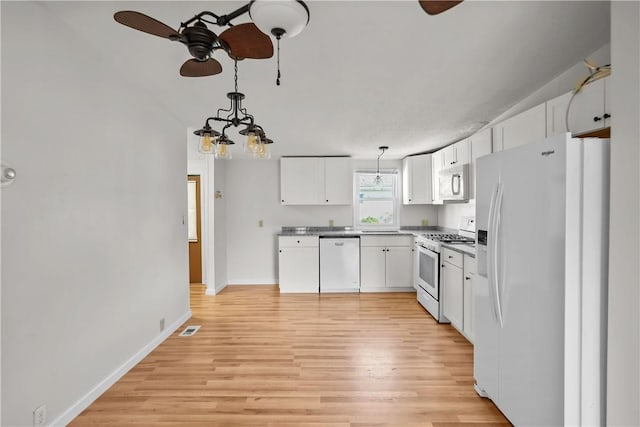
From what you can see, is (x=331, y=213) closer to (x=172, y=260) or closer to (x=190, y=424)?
(x=172, y=260)

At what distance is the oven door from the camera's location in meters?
3.57

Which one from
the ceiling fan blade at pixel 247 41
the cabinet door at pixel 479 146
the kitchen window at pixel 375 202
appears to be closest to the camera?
the ceiling fan blade at pixel 247 41

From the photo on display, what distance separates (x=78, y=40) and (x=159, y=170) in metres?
1.25

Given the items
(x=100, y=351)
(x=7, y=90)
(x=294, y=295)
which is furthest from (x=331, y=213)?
(x=7, y=90)

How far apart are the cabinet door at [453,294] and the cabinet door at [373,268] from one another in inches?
54.7

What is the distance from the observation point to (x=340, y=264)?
15.9 ft

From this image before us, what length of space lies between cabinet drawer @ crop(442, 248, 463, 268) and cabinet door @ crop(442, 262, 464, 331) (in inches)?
1.7

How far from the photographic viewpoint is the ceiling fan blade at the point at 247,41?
1.20 metres

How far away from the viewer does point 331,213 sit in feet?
18.0

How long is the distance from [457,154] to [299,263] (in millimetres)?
2773

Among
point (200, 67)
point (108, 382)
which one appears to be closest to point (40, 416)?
point (108, 382)

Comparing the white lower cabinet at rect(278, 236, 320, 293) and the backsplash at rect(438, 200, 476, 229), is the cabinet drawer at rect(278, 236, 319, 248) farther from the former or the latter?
the backsplash at rect(438, 200, 476, 229)

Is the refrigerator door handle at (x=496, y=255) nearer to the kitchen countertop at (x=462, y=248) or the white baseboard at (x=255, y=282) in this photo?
the kitchen countertop at (x=462, y=248)

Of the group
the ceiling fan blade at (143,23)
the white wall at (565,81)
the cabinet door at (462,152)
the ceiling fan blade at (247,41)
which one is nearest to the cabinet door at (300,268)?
the cabinet door at (462,152)
